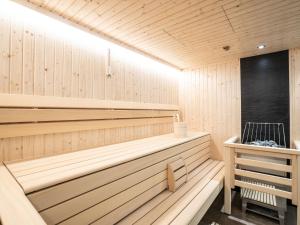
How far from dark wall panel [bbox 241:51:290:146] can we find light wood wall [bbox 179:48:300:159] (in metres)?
0.15

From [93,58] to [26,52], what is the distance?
0.85 meters

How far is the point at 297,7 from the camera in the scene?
6.48ft

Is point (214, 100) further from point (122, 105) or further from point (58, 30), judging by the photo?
point (58, 30)

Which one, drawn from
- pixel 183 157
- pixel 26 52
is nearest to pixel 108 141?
pixel 183 157

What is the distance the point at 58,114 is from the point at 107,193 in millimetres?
1104

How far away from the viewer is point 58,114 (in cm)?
204

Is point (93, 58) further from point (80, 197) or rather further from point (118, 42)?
point (80, 197)

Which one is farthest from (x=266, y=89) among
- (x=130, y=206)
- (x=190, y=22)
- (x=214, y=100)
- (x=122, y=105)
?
(x=130, y=206)

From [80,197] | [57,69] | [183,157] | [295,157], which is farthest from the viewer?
[183,157]

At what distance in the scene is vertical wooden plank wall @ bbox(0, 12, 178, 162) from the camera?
69.6 inches

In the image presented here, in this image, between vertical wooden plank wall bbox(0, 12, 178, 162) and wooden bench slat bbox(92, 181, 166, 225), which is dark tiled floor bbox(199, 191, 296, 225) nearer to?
wooden bench slat bbox(92, 181, 166, 225)

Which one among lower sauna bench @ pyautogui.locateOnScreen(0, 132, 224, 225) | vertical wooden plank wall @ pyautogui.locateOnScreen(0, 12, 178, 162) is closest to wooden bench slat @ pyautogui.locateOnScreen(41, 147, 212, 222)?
lower sauna bench @ pyautogui.locateOnScreen(0, 132, 224, 225)

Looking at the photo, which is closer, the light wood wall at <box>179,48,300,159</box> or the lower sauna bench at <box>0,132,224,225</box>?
the lower sauna bench at <box>0,132,224,225</box>

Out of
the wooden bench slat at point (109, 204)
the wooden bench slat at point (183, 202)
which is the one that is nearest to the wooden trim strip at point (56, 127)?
the wooden bench slat at point (109, 204)
